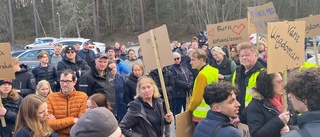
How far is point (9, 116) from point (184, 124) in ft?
7.56

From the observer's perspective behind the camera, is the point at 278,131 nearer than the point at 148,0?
Yes

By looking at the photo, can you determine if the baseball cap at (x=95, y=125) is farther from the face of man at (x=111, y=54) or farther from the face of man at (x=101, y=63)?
the face of man at (x=111, y=54)

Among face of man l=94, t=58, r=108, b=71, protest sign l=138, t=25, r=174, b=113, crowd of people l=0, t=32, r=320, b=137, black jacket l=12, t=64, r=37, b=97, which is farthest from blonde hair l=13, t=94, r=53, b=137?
black jacket l=12, t=64, r=37, b=97

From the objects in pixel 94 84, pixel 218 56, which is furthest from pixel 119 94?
pixel 218 56

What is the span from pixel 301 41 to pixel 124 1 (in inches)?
1997

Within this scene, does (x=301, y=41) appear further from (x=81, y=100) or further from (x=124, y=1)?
(x=124, y=1)

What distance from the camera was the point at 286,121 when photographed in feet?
9.93

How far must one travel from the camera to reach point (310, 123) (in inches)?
83.5

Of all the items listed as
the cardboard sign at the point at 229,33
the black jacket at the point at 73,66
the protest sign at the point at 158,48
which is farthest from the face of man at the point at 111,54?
the protest sign at the point at 158,48

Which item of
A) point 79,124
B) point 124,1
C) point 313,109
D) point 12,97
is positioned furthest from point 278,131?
point 124,1

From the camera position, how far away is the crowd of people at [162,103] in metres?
2.34

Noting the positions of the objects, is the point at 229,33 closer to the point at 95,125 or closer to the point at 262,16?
the point at 262,16

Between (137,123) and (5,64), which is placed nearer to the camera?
(137,123)

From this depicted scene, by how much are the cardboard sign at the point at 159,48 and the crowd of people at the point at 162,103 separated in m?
0.38
